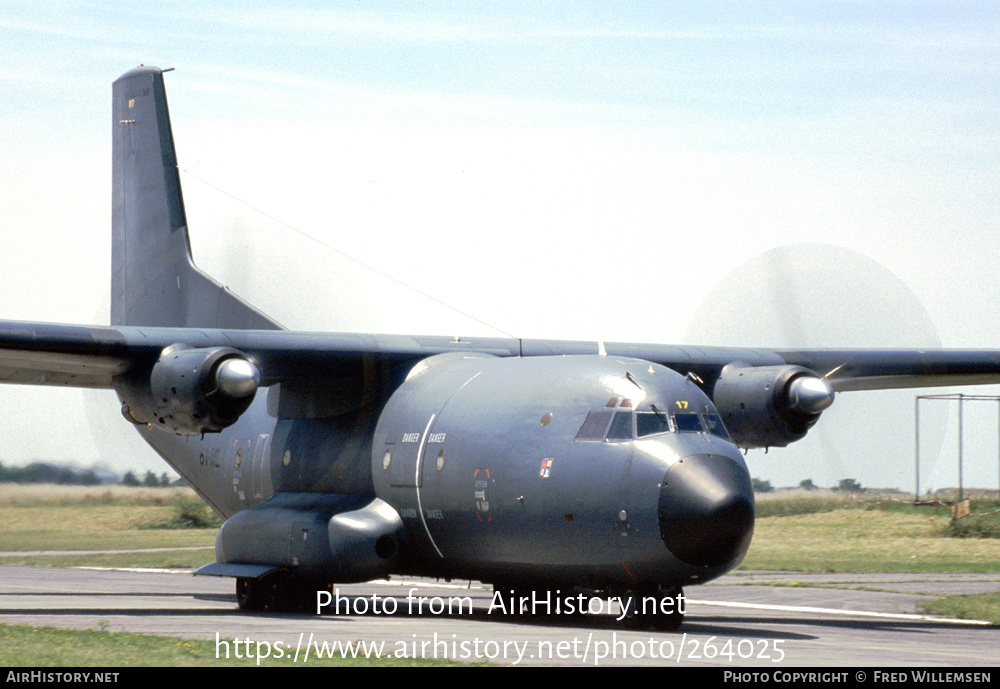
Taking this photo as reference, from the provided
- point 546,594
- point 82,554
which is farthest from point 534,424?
point 82,554

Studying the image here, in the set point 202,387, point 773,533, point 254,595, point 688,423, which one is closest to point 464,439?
point 688,423

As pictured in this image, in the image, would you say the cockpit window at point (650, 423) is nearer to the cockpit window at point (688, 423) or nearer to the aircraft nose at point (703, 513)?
the cockpit window at point (688, 423)

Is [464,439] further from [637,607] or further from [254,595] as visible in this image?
[254,595]

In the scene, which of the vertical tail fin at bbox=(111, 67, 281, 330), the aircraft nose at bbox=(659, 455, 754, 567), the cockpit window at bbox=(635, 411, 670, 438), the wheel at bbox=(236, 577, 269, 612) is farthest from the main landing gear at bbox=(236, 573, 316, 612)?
the aircraft nose at bbox=(659, 455, 754, 567)

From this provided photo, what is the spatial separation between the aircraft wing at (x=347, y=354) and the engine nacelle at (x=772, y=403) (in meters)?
1.40

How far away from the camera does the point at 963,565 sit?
33.7 metres

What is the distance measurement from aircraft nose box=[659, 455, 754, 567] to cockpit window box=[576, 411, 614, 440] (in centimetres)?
128

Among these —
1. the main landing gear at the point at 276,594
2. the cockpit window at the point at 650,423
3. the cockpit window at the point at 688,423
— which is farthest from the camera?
the main landing gear at the point at 276,594

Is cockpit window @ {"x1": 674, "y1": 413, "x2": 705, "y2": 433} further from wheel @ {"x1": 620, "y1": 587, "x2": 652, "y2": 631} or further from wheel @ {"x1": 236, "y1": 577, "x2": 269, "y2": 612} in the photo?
wheel @ {"x1": 236, "y1": 577, "x2": 269, "y2": 612}

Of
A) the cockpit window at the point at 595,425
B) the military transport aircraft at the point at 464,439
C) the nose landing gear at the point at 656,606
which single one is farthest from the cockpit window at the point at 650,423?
the nose landing gear at the point at 656,606

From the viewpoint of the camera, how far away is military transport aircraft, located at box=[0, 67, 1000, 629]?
17.0 meters

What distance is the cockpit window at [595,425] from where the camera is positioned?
1750 cm
